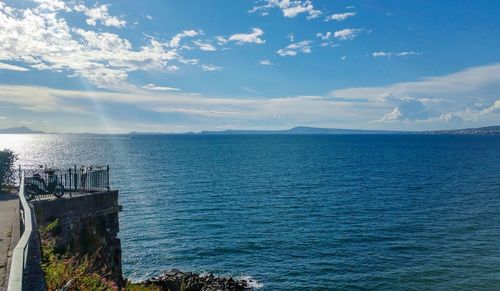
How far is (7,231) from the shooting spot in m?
12.4

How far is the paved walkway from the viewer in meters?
8.83

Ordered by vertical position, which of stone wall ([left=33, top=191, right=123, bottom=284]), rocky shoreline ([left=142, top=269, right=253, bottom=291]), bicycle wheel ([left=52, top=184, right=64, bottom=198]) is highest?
bicycle wheel ([left=52, top=184, right=64, bottom=198])

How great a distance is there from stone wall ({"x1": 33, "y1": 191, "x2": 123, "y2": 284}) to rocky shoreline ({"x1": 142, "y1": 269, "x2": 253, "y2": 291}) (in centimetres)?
1108


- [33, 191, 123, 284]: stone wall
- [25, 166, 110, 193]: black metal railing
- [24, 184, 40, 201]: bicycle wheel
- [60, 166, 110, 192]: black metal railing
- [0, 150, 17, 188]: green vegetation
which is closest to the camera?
[33, 191, 123, 284]: stone wall

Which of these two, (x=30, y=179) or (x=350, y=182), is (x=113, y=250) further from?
(x=350, y=182)

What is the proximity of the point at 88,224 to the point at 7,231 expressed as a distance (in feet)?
12.9

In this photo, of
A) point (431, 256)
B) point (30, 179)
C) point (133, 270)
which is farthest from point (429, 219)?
point (30, 179)

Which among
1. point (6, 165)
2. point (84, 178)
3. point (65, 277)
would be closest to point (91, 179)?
point (84, 178)

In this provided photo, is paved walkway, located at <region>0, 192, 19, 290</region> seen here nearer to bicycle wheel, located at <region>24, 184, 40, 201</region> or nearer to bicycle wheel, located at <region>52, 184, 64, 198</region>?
bicycle wheel, located at <region>24, 184, 40, 201</region>

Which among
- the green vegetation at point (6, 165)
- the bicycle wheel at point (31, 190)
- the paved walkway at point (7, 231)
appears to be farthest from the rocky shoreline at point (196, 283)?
the bicycle wheel at point (31, 190)

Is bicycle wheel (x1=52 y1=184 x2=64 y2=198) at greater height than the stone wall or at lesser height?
greater

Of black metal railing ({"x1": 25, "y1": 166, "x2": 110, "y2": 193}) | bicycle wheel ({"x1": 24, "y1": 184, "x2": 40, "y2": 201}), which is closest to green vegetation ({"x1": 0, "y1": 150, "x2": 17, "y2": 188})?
black metal railing ({"x1": 25, "y1": 166, "x2": 110, "y2": 193})

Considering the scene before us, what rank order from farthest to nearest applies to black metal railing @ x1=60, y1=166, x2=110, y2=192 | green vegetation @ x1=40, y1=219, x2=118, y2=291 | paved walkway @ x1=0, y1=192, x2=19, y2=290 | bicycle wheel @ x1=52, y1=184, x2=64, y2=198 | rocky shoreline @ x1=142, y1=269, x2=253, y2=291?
rocky shoreline @ x1=142, y1=269, x2=253, y2=291, black metal railing @ x1=60, y1=166, x2=110, y2=192, bicycle wheel @ x1=52, y1=184, x2=64, y2=198, paved walkway @ x1=0, y1=192, x2=19, y2=290, green vegetation @ x1=40, y1=219, x2=118, y2=291

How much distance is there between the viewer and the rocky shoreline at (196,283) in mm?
28531
